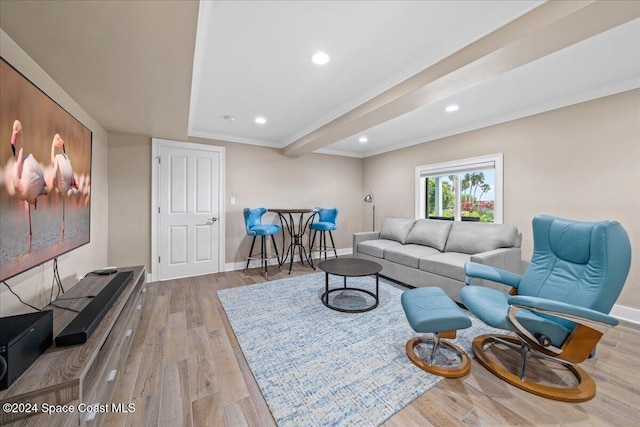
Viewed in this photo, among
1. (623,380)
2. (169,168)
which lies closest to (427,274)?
(623,380)

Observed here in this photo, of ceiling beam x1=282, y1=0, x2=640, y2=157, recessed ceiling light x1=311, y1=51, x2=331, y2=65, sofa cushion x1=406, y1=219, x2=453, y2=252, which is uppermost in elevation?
recessed ceiling light x1=311, y1=51, x2=331, y2=65

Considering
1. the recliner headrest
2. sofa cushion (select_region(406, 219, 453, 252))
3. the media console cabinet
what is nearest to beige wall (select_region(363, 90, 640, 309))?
sofa cushion (select_region(406, 219, 453, 252))

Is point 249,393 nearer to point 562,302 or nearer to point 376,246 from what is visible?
point 562,302

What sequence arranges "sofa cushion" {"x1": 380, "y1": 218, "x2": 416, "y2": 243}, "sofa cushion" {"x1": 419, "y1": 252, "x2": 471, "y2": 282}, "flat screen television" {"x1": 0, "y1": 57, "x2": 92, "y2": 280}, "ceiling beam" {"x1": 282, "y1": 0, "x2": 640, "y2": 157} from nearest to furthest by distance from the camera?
1. "flat screen television" {"x1": 0, "y1": 57, "x2": 92, "y2": 280}
2. "ceiling beam" {"x1": 282, "y1": 0, "x2": 640, "y2": 157}
3. "sofa cushion" {"x1": 419, "y1": 252, "x2": 471, "y2": 282}
4. "sofa cushion" {"x1": 380, "y1": 218, "x2": 416, "y2": 243}

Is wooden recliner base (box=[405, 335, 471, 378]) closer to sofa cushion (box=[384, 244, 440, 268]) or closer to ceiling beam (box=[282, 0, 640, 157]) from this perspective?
sofa cushion (box=[384, 244, 440, 268])

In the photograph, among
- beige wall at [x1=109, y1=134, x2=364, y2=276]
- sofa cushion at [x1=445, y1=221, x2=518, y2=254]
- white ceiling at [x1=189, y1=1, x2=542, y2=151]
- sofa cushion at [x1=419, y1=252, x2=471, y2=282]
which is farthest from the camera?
beige wall at [x1=109, y1=134, x2=364, y2=276]

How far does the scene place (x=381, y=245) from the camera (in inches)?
155

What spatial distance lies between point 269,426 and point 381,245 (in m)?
2.99

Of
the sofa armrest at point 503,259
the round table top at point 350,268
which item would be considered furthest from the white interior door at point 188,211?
the sofa armrest at point 503,259

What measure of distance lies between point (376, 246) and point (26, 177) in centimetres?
365

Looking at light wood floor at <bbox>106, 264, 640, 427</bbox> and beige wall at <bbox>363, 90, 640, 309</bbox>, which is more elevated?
beige wall at <bbox>363, 90, 640, 309</bbox>

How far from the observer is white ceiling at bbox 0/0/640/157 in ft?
4.52

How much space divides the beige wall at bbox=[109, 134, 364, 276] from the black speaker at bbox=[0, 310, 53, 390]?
8.74ft

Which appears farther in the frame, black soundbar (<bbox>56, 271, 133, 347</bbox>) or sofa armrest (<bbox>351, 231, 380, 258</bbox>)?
sofa armrest (<bbox>351, 231, 380, 258</bbox>)
